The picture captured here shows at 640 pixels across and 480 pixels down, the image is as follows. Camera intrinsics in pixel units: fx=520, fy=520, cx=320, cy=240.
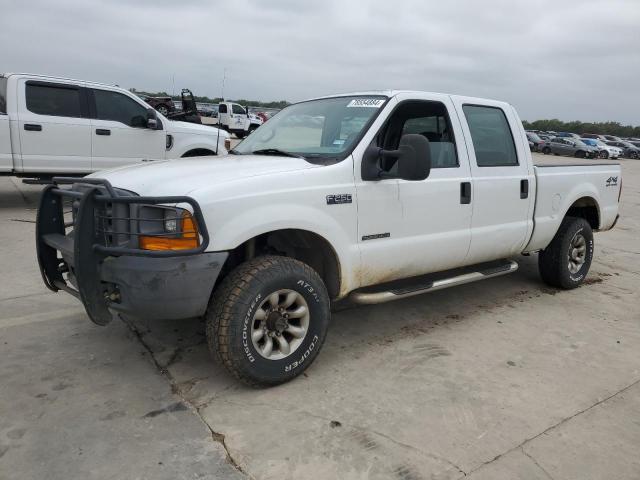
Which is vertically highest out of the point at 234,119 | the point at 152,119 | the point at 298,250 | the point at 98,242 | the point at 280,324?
the point at 234,119

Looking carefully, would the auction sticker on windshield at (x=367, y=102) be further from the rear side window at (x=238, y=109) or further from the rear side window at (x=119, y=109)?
the rear side window at (x=238, y=109)

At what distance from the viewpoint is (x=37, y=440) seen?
251cm

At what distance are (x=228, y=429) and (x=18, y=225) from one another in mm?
5769

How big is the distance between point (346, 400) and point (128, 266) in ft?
4.66

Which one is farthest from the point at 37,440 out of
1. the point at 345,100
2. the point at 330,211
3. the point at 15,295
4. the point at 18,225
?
the point at 18,225

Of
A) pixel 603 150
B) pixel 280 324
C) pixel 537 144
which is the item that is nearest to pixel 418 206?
pixel 280 324

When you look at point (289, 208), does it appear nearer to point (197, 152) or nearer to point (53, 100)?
point (53, 100)

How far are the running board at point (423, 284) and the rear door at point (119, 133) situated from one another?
5.96 m

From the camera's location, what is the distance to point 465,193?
4039mm

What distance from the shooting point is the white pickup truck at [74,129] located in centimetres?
770

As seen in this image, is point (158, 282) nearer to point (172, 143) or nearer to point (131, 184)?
point (131, 184)

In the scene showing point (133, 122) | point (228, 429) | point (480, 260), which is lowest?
point (228, 429)

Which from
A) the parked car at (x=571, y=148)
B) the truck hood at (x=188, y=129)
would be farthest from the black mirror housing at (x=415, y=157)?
the parked car at (x=571, y=148)

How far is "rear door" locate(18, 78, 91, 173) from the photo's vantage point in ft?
25.4
